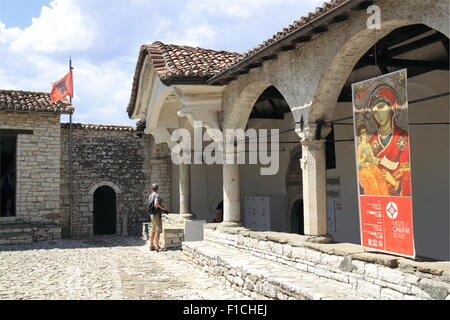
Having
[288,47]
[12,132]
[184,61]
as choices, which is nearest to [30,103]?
[12,132]

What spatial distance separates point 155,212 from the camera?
926 cm

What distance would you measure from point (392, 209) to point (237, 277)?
7.97 ft

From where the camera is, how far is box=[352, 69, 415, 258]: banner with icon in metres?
4.16

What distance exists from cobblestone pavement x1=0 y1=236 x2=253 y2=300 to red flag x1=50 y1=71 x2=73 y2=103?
186 inches

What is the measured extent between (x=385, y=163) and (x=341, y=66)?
4.70ft

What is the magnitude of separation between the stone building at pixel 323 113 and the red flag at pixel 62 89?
3.38 metres

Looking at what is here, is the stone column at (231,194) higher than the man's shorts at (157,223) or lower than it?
higher

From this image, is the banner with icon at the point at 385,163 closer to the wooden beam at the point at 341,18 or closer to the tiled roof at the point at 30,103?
the wooden beam at the point at 341,18

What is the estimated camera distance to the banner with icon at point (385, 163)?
4.16 m

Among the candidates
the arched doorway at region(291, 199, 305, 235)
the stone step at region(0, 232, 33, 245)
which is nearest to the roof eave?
the arched doorway at region(291, 199, 305, 235)

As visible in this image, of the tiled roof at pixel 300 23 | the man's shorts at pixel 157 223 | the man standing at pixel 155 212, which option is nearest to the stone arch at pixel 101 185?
the man standing at pixel 155 212

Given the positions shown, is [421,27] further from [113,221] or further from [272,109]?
[113,221]

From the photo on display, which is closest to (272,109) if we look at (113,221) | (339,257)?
(339,257)

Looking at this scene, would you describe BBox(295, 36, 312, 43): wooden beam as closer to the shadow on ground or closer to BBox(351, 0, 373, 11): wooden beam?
BBox(351, 0, 373, 11): wooden beam
